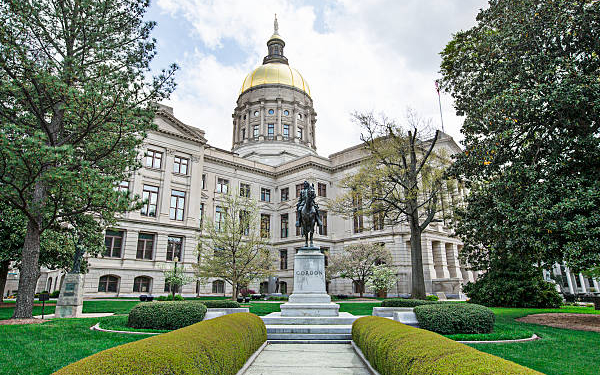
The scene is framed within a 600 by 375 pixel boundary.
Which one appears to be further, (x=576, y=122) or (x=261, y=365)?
(x=576, y=122)

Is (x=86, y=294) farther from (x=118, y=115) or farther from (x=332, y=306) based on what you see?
(x=332, y=306)

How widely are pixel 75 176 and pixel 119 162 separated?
313 cm

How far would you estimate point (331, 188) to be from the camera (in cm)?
5000

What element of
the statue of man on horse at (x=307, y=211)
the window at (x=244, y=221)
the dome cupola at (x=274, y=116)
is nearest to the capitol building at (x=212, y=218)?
the dome cupola at (x=274, y=116)

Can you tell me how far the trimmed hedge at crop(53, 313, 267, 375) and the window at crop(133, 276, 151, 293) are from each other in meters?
33.0

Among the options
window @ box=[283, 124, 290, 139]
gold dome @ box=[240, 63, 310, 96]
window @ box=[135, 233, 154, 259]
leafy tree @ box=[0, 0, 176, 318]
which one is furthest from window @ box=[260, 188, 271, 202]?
leafy tree @ box=[0, 0, 176, 318]

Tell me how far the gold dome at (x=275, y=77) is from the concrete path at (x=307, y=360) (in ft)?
204

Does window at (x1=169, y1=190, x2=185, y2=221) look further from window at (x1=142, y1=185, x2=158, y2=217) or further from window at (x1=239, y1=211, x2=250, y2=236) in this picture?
window at (x1=239, y1=211, x2=250, y2=236)

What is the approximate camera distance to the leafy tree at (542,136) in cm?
1244

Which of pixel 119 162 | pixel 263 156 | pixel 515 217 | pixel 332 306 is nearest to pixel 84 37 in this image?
pixel 119 162

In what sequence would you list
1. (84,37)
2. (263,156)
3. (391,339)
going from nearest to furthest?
(391,339), (84,37), (263,156)

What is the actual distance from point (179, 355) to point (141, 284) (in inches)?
1428

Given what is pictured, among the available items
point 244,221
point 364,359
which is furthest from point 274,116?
point 364,359

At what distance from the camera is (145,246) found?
123ft
